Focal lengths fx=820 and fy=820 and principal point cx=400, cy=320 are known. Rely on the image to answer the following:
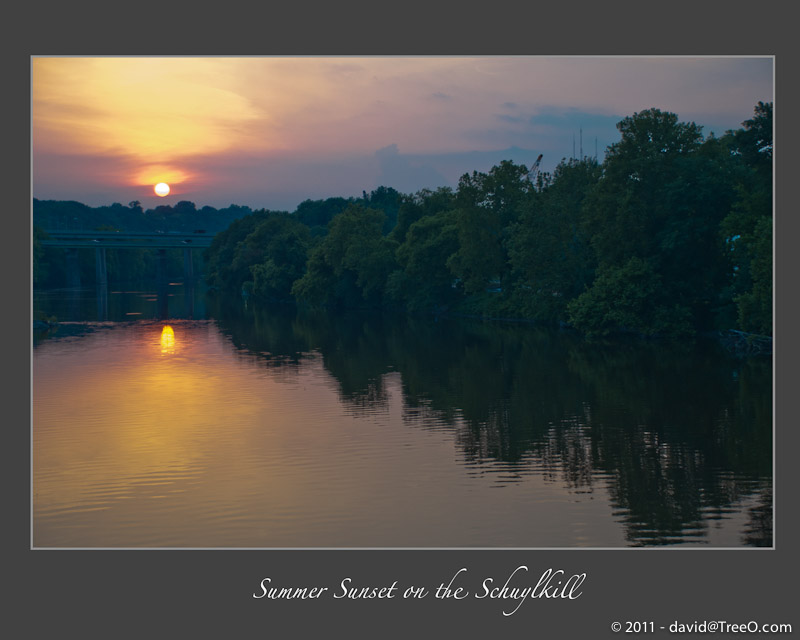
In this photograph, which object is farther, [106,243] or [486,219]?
[106,243]

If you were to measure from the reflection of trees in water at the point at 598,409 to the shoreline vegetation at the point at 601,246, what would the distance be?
450cm

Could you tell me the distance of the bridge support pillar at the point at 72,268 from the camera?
14262cm

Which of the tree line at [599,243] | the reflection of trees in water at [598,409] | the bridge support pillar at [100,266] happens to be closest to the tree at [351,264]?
the tree line at [599,243]

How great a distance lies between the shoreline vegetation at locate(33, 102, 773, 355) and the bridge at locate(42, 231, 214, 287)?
54.1 metres

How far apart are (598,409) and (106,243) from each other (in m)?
133

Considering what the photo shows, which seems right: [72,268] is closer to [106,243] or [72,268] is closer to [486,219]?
[106,243]

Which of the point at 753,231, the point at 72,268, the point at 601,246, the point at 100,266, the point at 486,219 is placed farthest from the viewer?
the point at 100,266

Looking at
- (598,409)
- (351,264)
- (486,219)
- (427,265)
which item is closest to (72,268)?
(351,264)

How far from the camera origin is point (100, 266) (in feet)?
489

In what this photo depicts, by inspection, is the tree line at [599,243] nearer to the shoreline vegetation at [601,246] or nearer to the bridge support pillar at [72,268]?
the shoreline vegetation at [601,246]

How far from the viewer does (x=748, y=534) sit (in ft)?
56.9

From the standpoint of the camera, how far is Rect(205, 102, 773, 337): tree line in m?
52.7

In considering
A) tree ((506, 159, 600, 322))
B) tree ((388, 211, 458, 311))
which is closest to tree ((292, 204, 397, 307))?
tree ((388, 211, 458, 311))

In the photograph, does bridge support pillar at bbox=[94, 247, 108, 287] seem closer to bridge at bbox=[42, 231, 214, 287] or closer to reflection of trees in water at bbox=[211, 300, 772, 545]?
bridge at bbox=[42, 231, 214, 287]
